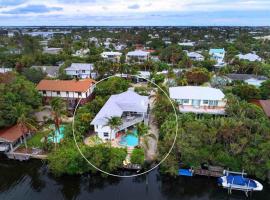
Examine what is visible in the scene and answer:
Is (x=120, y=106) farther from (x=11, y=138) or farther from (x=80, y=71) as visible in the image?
(x=80, y=71)

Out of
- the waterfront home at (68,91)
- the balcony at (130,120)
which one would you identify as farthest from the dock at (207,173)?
the waterfront home at (68,91)

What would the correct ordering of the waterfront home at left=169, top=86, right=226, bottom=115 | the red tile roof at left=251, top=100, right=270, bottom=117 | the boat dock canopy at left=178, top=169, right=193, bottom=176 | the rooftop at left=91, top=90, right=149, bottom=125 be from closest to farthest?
the boat dock canopy at left=178, top=169, right=193, bottom=176
the rooftop at left=91, top=90, right=149, bottom=125
the red tile roof at left=251, top=100, right=270, bottom=117
the waterfront home at left=169, top=86, right=226, bottom=115

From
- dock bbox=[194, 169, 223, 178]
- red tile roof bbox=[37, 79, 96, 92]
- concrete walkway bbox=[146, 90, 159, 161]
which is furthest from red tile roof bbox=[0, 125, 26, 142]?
dock bbox=[194, 169, 223, 178]

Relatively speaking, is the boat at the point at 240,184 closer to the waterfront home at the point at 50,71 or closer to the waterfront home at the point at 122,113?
the waterfront home at the point at 122,113

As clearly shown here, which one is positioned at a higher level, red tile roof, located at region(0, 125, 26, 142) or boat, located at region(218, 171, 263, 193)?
red tile roof, located at region(0, 125, 26, 142)

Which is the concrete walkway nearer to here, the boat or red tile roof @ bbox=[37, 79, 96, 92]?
the boat

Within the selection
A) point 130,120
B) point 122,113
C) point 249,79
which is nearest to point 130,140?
point 130,120
